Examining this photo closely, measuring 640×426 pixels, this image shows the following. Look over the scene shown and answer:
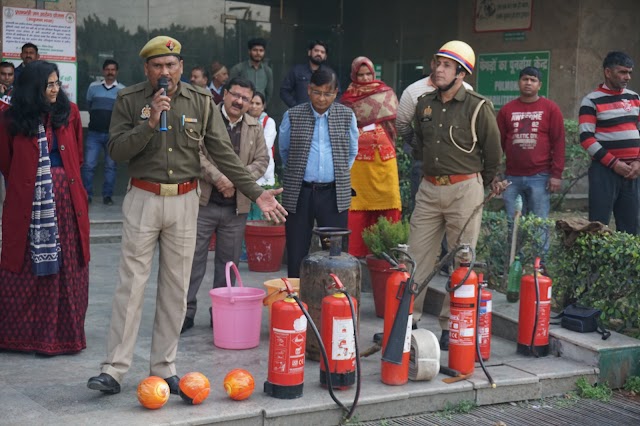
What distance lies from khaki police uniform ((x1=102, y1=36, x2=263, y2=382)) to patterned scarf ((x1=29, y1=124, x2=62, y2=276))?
0.94 metres

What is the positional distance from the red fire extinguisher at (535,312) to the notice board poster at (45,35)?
7442mm

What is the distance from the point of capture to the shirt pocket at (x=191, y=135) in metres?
5.89

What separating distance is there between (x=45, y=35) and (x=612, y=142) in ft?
23.6

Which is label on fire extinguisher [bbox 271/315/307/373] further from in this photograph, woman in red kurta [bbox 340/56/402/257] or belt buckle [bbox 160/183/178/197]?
woman in red kurta [bbox 340/56/402/257]

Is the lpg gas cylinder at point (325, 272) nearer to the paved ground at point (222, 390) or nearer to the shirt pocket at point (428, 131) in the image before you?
the paved ground at point (222, 390)

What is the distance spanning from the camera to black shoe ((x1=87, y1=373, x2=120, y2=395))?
5.59 metres

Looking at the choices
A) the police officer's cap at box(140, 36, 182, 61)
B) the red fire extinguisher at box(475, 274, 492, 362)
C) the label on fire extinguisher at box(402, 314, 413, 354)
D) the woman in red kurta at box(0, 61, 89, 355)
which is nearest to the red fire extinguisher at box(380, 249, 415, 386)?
the label on fire extinguisher at box(402, 314, 413, 354)

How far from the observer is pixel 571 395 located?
6688 millimetres

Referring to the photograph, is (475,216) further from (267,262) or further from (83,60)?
(83,60)

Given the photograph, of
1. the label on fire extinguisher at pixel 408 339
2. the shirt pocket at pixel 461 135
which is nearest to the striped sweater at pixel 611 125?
the shirt pocket at pixel 461 135

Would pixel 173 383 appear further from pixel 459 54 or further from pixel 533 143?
pixel 533 143

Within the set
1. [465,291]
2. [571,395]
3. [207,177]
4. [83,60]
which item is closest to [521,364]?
[571,395]

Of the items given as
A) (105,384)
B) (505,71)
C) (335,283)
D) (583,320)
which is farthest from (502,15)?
(105,384)

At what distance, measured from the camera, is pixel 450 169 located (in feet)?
23.7
